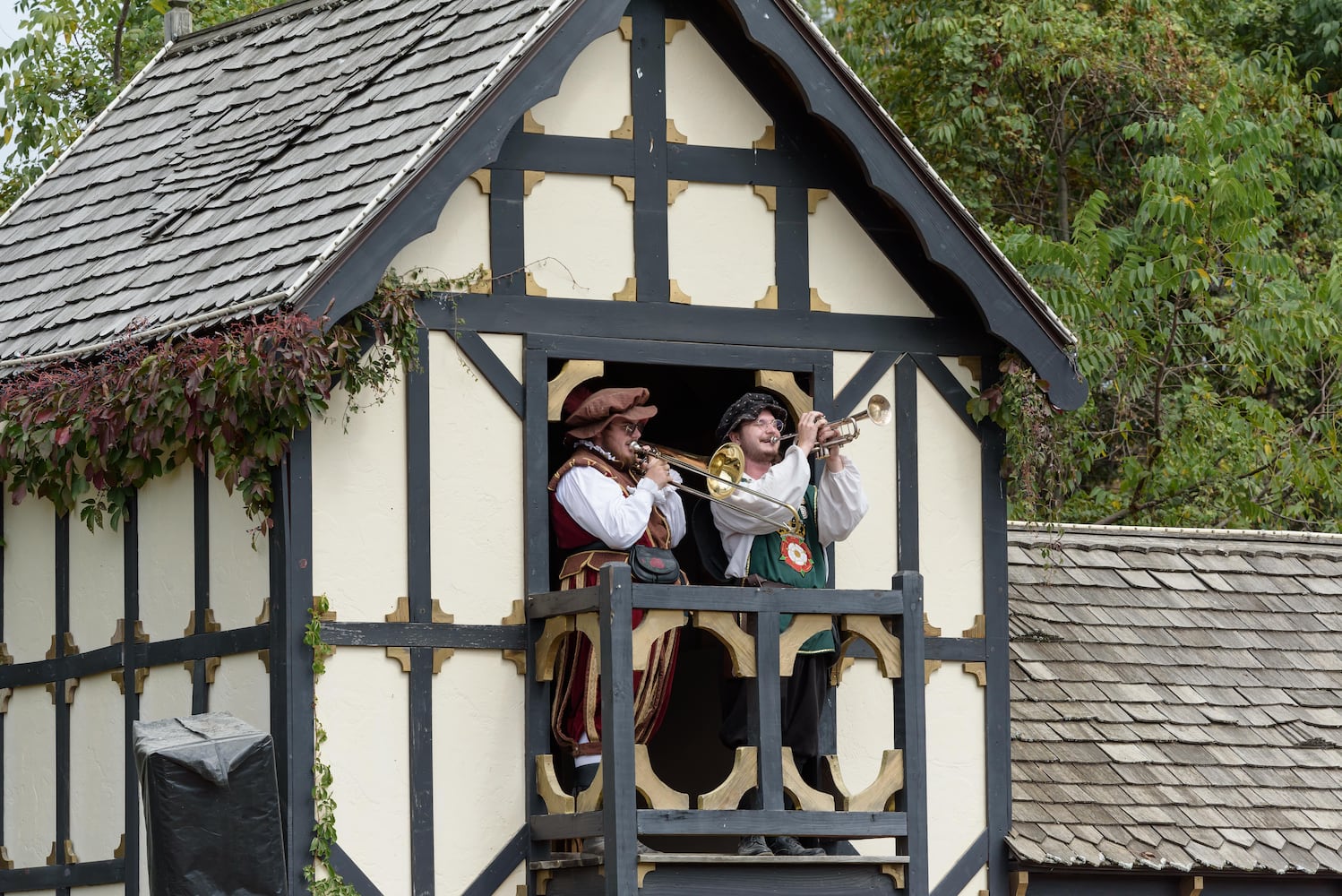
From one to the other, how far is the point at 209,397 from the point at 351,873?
188 cm

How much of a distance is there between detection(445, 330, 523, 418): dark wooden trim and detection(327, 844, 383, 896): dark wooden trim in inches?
74.6

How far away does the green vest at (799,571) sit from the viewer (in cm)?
991

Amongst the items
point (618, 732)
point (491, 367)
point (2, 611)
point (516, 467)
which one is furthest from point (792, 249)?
point (2, 611)

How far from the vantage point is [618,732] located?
886 cm

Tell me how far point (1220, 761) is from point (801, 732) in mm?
2871

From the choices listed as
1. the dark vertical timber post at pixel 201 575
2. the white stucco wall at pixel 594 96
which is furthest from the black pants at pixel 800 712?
the white stucco wall at pixel 594 96

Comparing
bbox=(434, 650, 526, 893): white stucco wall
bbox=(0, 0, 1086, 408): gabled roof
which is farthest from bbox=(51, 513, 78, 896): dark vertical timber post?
bbox=(434, 650, 526, 893): white stucco wall

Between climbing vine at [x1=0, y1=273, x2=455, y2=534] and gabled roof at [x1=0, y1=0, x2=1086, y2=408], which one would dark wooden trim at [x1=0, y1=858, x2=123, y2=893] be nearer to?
climbing vine at [x1=0, y1=273, x2=455, y2=534]

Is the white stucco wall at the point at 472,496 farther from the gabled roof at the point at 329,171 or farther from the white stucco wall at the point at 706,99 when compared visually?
the white stucco wall at the point at 706,99

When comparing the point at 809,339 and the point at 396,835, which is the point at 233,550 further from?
the point at 809,339

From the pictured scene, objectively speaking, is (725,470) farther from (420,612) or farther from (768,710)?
(420,612)

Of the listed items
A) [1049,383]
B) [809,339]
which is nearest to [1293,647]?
[1049,383]

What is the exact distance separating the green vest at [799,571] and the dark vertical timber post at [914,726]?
45 centimetres

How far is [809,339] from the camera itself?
33.8 feet
